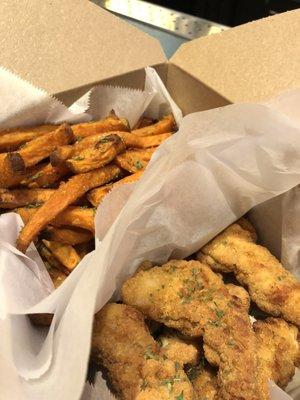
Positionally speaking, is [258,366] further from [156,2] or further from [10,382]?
[156,2]

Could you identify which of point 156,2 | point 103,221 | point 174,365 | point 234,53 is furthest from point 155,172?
point 156,2

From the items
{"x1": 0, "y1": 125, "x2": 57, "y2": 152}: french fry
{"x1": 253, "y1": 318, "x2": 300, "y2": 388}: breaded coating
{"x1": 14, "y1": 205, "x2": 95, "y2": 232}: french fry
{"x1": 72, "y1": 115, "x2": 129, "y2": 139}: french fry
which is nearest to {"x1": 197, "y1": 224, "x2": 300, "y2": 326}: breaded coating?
{"x1": 253, "y1": 318, "x2": 300, "y2": 388}: breaded coating

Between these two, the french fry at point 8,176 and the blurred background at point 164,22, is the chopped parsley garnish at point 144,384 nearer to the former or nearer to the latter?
the french fry at point 8,176

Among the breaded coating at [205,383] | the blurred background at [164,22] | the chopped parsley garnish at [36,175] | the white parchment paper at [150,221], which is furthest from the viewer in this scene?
the blurred background at [164,22]

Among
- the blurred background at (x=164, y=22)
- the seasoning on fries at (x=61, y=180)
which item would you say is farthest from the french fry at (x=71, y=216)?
the blurred background at (x=164, y=22)

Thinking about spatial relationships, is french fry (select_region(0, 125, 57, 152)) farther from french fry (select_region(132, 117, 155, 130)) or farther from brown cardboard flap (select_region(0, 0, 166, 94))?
french fry (select_region(132, 117, 155, 130))

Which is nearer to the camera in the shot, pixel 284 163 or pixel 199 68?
pixel 284 163
